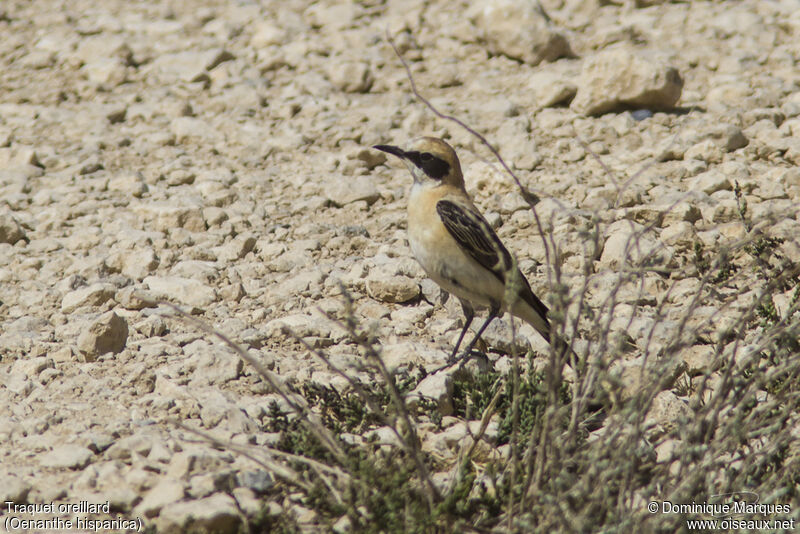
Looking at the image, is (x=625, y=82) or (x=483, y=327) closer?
(x=483, y=327)

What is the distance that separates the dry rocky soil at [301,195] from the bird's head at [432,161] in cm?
75

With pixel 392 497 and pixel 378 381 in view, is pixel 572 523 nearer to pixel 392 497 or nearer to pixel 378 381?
pixel 392 497

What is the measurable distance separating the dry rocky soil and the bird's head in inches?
29.4

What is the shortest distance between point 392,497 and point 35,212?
4.79 meters

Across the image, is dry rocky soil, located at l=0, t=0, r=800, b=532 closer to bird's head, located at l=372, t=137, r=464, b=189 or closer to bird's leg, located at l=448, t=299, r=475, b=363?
bird's leg, located at l=448, t=299, r=475, b=363

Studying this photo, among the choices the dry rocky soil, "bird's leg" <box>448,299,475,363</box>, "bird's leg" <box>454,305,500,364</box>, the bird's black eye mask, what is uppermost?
the bird's black eye mask

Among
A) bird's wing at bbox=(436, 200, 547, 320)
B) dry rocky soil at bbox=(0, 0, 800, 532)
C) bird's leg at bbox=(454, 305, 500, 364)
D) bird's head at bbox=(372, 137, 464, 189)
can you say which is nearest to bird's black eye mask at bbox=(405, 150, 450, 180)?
bird's head at bbox=(372, 137, 464, 189)

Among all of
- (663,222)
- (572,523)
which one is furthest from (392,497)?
(663,222)

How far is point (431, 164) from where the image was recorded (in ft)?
19.7

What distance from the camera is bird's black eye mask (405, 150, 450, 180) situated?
5.99 m

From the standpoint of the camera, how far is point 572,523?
322 cm

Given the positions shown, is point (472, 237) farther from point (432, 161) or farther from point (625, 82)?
point (625, 82)

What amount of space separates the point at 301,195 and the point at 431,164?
1.71 metres

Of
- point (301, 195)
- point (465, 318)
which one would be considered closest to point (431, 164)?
point (465, 318)
